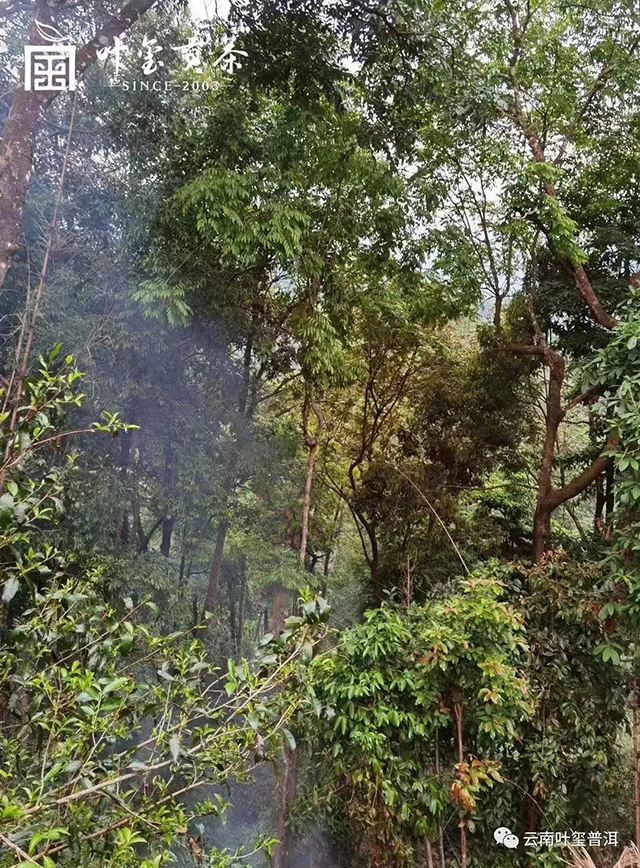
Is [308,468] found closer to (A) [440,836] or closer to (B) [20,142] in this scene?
(A) [440,836]

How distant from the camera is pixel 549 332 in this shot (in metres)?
3.17

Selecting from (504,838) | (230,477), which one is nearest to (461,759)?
(504,838)

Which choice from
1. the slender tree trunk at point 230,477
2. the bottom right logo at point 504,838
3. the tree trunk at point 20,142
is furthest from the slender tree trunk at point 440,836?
the tree trunk at point 20,142

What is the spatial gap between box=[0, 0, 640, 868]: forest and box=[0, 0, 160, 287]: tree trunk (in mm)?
11

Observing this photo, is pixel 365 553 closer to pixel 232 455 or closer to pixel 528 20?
pixel 232 455

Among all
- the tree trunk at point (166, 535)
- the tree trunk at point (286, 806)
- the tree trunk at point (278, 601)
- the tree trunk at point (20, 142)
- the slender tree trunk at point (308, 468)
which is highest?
the tree trunk at point (20, 142)

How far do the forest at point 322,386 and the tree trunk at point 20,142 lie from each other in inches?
0.4

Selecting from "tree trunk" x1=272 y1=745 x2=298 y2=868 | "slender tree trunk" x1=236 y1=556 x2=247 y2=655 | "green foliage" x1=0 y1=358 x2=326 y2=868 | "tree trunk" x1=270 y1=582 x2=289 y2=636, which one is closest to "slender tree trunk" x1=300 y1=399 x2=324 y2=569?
"tree trunk" x1=270 y1=582 x2=289 y2=636

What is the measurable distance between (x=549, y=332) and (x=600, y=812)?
2512 millimetres

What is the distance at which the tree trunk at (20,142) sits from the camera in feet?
5.89

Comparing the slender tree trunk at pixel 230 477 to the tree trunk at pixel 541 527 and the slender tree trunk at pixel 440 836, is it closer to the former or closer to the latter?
the slender tree trunk at pixel 440 836

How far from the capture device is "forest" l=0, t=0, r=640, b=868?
164cm

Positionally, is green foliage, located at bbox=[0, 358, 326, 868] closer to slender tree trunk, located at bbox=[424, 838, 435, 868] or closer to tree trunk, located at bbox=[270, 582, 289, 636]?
slender tree trunk, located at bbox=[424, 838, 435, 868]

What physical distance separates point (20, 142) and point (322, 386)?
1.84 m
